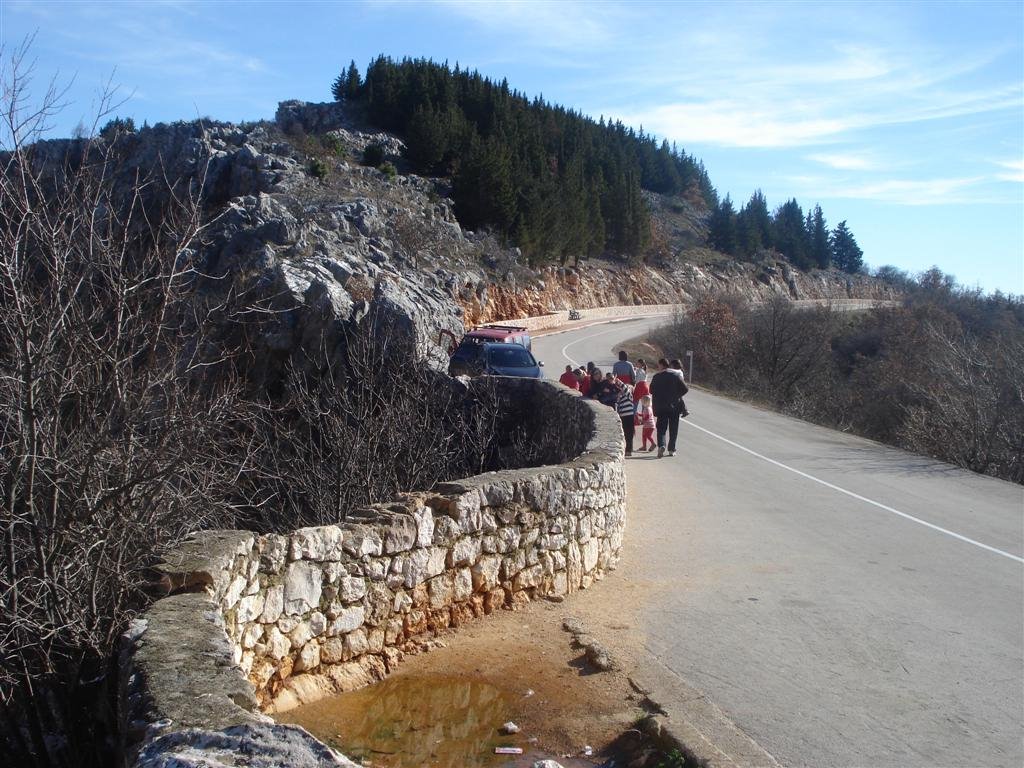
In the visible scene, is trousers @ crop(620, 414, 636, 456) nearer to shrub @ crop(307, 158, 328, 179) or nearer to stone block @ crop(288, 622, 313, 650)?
stone block @ crop(288, 622, 313, 650)

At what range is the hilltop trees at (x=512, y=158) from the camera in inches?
2571

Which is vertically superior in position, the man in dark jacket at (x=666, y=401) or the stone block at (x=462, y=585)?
the man in dark jacket at (x=666, y=401)

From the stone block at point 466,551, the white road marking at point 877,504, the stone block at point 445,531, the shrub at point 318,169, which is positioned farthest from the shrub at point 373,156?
the stone block at point 445,531

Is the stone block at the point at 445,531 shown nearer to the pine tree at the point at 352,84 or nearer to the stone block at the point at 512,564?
the stone block at the point at 512,564

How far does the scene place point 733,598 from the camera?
27.3 ft

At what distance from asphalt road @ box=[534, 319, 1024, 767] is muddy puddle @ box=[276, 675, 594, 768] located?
119 cm

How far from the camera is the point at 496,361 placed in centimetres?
2164

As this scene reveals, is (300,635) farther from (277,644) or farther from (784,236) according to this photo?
(784,236)

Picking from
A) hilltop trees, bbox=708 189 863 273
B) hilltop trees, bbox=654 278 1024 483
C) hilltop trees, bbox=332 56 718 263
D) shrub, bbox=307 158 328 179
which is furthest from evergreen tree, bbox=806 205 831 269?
shrub, bbox=307 158 328 179

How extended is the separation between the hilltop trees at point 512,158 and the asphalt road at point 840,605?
51594 millimetres

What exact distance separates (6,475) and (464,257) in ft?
159

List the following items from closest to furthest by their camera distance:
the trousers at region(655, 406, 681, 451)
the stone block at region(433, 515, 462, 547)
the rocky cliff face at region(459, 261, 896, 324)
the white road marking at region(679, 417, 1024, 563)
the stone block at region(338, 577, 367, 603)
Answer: the stone block at region(338, 577, 367, 603) → the stone block at region(433, 515, 462, 547) → the white road marking at region(679, 417, 1024, 563) → the trousers at region(655, 406, 681, 451) → the rocky cliff face at region(459, 261, 896, 324)

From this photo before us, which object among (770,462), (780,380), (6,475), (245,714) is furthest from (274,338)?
(780,380)

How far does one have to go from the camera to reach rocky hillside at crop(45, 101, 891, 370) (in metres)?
22.6
